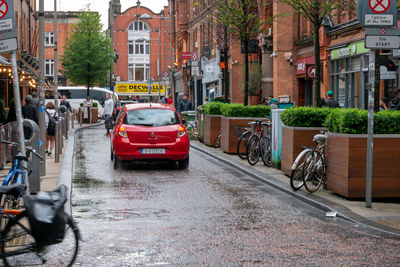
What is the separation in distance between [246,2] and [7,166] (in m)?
10.5

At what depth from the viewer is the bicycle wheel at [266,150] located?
16609 millimetres

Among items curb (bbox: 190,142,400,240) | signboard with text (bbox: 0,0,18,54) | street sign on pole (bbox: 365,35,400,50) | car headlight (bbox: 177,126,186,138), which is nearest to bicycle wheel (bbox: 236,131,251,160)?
curb (bbox: 190,142,400,240)

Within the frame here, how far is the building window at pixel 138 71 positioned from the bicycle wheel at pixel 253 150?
83014mm

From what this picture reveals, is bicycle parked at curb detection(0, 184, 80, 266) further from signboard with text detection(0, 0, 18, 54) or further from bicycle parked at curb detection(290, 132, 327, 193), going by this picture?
bicycle parked at curb detection(290, 132, 327, 193)

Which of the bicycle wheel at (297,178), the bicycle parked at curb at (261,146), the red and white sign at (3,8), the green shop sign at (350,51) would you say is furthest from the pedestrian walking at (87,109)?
the red and white sign at (3,8)

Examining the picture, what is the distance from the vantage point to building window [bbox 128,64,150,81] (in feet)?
325

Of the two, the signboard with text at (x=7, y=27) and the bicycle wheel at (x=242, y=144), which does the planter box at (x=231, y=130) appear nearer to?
the bicycle wheel at (x=242, y=144)

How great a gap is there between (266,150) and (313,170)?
190 inches

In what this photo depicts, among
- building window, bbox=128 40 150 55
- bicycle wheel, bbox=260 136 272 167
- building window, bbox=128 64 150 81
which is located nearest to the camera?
bicycle wheel, bbox=260 136 272 167

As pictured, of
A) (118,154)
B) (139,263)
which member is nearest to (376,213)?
(139,263)

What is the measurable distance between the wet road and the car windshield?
232 centimetres

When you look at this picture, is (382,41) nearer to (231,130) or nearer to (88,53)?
(231,130)

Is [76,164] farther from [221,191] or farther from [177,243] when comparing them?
[177,243]

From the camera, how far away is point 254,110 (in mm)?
19500
